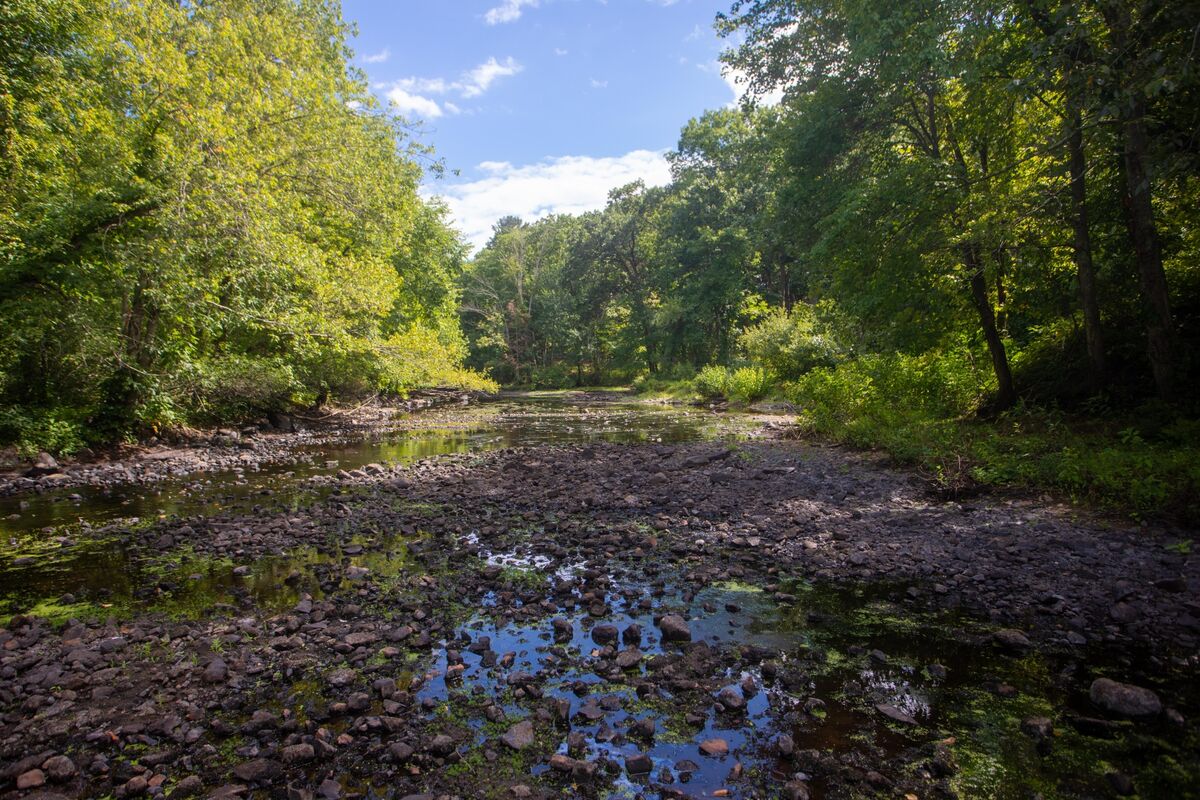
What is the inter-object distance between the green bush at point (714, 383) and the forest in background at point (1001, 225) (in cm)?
1042

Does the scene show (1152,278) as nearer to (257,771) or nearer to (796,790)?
(796,790)

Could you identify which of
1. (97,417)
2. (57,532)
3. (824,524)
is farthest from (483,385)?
(824,524)

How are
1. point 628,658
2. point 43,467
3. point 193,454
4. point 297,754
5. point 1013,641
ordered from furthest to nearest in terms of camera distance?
point 193,454, point 43,467, point 1013,641, point 628,658, point 297,754

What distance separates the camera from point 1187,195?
1060cm

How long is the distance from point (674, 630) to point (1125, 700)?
10.8 ft

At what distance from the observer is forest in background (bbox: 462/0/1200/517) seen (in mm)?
8344

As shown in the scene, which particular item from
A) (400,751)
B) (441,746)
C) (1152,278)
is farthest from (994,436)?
(400,751)

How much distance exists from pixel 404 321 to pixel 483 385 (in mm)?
6827

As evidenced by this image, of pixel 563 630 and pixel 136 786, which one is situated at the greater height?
pixel 136 786

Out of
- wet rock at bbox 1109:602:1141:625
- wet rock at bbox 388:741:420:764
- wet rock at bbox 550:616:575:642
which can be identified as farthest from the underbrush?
wet rock at bbox 388:741:420:764

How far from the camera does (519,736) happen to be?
400 centimetres

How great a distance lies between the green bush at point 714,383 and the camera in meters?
35.2

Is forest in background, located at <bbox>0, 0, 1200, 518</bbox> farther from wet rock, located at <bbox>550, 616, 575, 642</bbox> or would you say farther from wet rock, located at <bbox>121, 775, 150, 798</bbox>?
wet rock, located at <bbox>121, 775, 150, 798</bbox>

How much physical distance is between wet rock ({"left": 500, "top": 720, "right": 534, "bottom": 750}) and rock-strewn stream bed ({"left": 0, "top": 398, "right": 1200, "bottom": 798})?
2 centimetres
